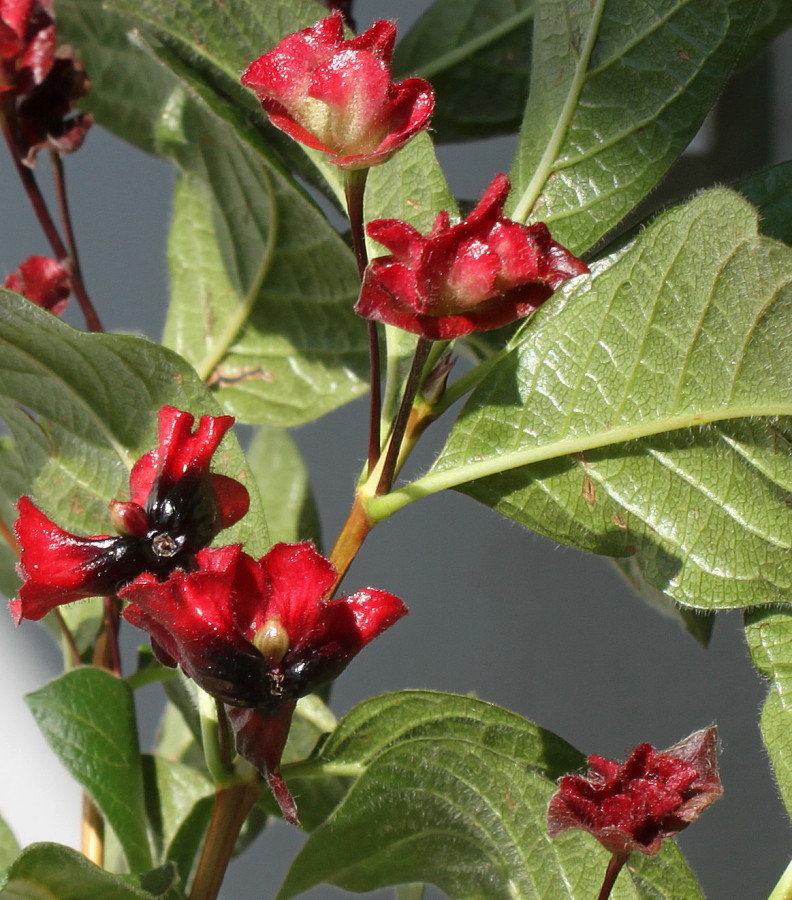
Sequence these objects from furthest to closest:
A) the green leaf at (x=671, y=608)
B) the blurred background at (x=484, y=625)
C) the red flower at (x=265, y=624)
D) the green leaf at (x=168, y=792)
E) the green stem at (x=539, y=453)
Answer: the blurred background at (x=484, y=625), the green leaf at (x=168, y=792), the green leaf at (x=671, y=608), the green stem at (x=539, y=453), the red flower at (x=265, y=624)

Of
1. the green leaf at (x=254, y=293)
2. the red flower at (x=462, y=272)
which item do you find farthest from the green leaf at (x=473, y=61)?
the red flower at (x=462, y=272)

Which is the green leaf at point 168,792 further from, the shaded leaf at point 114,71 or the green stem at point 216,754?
the shaded leaf at point 114,71

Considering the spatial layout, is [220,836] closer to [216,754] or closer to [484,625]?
[216,754]

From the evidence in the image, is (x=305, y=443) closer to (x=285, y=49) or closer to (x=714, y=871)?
(x=714, y=871)

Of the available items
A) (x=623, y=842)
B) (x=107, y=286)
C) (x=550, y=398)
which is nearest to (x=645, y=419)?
(x=550, y=398)

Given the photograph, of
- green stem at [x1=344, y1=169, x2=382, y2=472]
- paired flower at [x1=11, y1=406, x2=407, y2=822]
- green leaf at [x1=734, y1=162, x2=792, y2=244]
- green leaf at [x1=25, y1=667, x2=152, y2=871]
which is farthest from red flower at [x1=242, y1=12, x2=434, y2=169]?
green leaf at [x1=25, y1=667, x2=152, y2=871]

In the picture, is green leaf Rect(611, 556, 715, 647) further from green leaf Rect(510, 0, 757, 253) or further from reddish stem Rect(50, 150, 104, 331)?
reddish stem Rect(50, 150, 104, 331)
